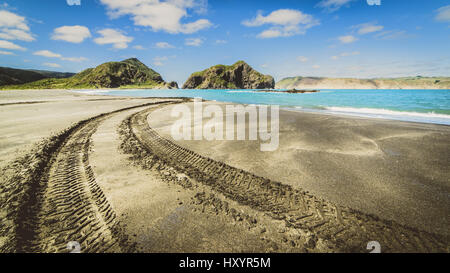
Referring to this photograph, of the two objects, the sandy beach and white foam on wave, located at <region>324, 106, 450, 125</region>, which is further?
white foam on wave, located at <region>324, 106, 450, 125</region>

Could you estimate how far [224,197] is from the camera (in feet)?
13.2

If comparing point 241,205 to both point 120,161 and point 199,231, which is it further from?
point 120,161

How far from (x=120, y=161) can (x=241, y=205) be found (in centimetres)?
A: 458

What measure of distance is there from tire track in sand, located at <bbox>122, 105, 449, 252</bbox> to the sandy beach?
0.07 ft

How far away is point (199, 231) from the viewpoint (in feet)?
10.2

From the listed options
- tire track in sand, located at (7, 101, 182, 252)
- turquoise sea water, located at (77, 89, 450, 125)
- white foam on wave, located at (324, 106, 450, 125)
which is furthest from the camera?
turquoise sea water, located at (77, 89, 450, 125)

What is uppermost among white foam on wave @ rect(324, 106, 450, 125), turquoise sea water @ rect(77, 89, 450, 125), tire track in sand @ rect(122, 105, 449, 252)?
turquoise sea water @ rect(77, 89, 450, 125)

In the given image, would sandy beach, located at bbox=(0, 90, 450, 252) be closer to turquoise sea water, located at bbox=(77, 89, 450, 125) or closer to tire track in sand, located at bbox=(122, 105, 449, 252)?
tire track in sand, located at bbox=(122, 105, 449, 252)

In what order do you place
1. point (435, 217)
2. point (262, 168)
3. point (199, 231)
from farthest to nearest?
point (262, 168), point (435, 217), point (199, 231)

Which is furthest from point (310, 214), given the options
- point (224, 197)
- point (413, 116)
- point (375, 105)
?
point (375, 105)

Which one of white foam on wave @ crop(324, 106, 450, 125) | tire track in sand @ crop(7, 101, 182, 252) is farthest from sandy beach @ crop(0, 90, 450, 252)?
white foam on wave @ crop(324, 106, 450, 125)

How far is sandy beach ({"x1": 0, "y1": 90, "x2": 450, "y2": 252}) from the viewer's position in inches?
114

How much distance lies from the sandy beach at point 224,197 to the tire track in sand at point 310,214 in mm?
21
